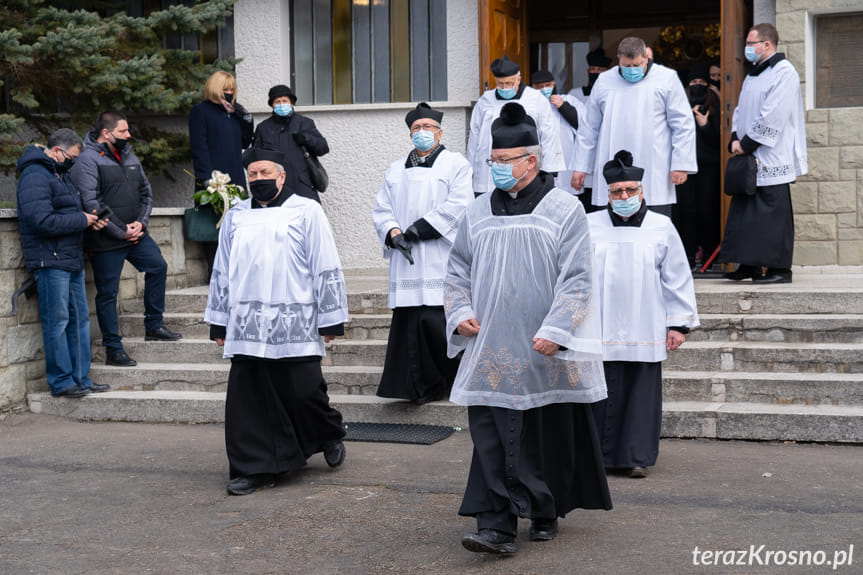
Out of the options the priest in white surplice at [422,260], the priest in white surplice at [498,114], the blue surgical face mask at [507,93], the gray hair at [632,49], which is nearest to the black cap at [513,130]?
the priest in white surplice at [422,260]

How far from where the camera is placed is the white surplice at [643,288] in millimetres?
6570

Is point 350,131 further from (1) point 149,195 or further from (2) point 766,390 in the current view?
(2) point 766,390

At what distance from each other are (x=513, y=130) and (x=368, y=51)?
7.26 metres

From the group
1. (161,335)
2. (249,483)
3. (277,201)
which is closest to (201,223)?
(161,335)

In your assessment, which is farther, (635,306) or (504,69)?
(504,69)

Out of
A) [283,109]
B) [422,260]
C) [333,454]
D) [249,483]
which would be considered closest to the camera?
[249,483]

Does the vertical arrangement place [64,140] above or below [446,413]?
above

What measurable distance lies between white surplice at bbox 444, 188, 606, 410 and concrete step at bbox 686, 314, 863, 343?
10.5ft

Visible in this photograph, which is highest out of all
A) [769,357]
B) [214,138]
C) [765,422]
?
[214,138]

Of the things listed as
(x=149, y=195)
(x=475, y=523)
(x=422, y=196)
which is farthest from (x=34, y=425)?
(x=475, y=523)

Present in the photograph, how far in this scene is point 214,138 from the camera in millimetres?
10805

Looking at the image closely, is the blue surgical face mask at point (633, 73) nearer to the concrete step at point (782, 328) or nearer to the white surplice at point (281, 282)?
the concrete step at point (782, 328)

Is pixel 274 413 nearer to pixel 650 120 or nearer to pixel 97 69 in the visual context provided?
pixel 650 120

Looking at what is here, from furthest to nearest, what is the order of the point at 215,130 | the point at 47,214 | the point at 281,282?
the point at 215,130, the point at 47,214, the point at 281,282
